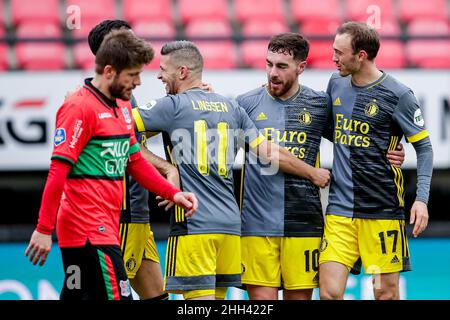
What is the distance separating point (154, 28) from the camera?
10.7 metres

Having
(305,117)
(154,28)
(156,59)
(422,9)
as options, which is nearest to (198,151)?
(305,117)

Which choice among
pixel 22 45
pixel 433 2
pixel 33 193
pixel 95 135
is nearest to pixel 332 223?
pixel 95 135

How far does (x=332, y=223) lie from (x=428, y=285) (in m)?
3.16

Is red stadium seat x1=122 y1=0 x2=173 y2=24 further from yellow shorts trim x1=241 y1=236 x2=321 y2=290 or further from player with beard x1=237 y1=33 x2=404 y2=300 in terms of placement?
yellow shorts trim x1=241 y1=236 x2=321 y2=290

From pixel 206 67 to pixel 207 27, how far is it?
1212 millimetres

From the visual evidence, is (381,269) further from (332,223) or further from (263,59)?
(263,59)

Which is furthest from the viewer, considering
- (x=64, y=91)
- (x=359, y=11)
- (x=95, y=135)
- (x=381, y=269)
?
(x=359, y=11)

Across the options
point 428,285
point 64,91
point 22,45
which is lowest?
point 428,285

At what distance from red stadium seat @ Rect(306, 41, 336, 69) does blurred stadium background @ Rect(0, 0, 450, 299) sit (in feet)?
0.04

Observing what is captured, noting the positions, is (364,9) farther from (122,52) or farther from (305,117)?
(122,52)

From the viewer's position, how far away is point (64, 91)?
9039 mm

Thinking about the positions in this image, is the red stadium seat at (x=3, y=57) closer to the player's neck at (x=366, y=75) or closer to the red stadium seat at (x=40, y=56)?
the red stadium seat at (x=40, y=56)

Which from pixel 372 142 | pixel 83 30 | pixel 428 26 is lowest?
pixel 372 142

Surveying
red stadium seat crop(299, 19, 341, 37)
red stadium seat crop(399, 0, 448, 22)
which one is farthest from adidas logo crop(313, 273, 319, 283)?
red stadium seat crop(399, 0, 448, 22)
